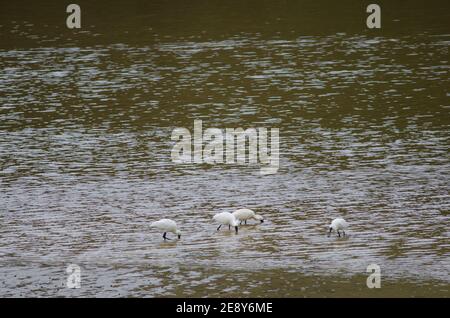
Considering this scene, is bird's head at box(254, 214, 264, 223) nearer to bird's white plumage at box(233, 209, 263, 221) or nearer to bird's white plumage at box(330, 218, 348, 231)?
bird's white plumage at box(233, 209, 263, 221)

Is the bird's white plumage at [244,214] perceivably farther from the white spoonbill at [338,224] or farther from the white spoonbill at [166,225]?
the white spoonbill at [338,224]

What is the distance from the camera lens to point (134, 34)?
39.5 m

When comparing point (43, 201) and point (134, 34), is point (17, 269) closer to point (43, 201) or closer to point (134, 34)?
point (43, 201)

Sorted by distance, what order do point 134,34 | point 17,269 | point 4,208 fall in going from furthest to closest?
point 134,34 → point 4,208 → point 17,269

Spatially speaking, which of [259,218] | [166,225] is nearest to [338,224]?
[259,218]

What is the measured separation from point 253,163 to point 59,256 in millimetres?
7363

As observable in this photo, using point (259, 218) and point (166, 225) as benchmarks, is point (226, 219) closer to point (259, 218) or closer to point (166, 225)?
point (259, 218)

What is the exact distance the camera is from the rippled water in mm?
16891

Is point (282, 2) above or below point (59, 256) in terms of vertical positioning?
above
